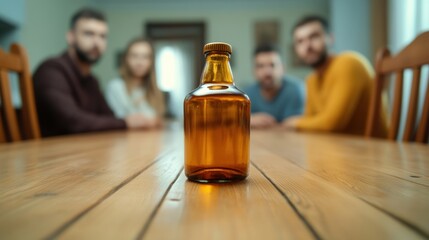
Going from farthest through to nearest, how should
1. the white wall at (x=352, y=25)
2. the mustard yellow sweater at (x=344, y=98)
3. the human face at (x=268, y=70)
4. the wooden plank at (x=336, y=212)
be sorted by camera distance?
the white wall at (x=352, y=25) → the human face at (x=268, y=70) → the mustard yellow sweater at (x=344, y=98) → the wooden plank at (x=336, y=212)

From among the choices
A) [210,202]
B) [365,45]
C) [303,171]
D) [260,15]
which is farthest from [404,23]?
[210,202]

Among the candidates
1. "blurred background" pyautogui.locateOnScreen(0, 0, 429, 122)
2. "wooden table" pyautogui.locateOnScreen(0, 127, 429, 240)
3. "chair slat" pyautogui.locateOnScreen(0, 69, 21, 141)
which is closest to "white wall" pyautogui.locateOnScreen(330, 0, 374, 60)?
"blurred background" pyautogui.locateOnScreen(0, 0, 429, 122)

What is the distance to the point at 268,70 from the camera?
9.45ft

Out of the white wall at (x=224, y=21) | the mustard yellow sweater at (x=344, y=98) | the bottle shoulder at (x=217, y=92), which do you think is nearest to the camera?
the bottle shoulder at (x=217, y=92)

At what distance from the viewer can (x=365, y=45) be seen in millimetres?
4273

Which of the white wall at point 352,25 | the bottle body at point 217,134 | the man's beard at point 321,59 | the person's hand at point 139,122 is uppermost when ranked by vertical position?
the white wall at point 352,25

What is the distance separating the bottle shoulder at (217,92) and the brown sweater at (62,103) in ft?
5.03

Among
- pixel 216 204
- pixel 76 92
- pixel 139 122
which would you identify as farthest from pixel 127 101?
pixel 216 204

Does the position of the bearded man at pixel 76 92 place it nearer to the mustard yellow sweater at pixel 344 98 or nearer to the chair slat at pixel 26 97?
the chair slat at pixel 26 97

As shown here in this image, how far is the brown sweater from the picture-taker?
182cm

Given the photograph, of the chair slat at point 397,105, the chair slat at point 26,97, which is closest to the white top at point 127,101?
the chair slat at point 26,97

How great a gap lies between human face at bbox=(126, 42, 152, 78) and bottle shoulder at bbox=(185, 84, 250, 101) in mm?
2500

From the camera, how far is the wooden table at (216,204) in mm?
236

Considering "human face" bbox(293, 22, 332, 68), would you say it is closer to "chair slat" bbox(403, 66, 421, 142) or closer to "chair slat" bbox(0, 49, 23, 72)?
"chair slat" bbox(403, 66, 421, 142)
